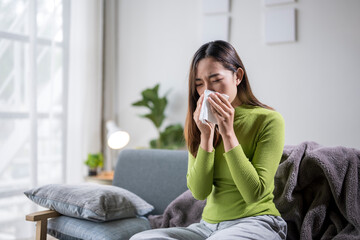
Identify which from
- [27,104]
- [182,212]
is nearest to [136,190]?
[182,212]

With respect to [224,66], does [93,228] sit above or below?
below

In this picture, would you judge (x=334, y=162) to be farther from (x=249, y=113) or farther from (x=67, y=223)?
(x=67, y=223)

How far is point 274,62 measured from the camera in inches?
131

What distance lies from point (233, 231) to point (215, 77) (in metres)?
0.54

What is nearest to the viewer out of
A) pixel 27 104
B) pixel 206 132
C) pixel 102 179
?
pixel 206 132

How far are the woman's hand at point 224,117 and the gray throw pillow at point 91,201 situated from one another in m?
0.75

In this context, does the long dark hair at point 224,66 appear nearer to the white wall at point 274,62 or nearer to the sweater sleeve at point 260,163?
the sweater sleeve at point 260,163

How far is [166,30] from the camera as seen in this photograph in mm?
3852

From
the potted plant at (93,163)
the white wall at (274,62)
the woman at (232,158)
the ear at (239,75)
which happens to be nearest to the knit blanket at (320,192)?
the woman at (232,158)

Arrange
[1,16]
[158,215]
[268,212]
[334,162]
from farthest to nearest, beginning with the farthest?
1. [1,16]
2. [158,215]
3. [334,162]
4. [268,212]

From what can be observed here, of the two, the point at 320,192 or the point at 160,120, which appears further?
the point at 160,120

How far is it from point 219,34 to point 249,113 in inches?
86.0

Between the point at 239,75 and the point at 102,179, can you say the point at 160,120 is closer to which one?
the point at 102,179

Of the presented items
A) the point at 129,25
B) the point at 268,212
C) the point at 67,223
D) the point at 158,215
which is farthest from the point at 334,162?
the point at 129,25
